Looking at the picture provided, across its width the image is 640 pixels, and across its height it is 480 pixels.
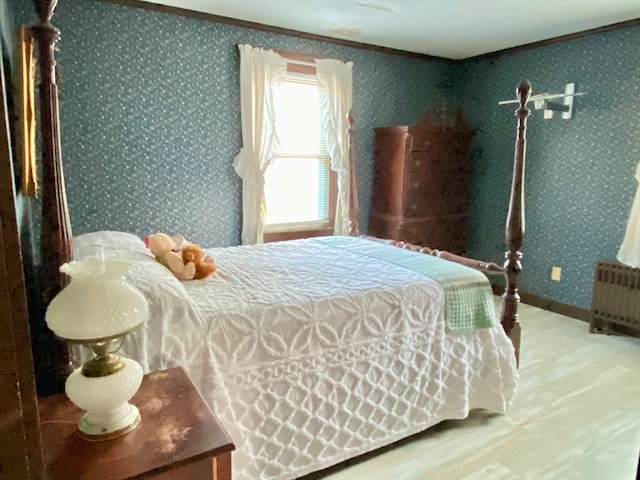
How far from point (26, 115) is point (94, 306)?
87cm

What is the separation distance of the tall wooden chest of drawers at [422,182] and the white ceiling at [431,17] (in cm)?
78

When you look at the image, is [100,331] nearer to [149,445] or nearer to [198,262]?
[149,445]

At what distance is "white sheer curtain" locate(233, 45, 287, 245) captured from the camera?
3.48 metres

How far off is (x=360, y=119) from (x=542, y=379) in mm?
2648

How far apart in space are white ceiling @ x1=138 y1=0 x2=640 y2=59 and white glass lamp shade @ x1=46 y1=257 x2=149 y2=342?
258 centimetres

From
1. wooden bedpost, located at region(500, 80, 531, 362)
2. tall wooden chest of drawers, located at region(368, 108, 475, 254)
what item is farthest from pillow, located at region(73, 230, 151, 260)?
tall wooden chest of drawers, located at region(368, 108, 475, 254)

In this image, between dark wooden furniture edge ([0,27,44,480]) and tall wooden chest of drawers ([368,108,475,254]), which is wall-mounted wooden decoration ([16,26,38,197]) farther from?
tall wooden chest of drawers ([368,108,475,254])

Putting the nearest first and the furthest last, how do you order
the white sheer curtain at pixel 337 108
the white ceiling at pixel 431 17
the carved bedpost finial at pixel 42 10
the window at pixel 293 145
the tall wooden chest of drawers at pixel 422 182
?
1. the carved bedpost finial at pixel 42 10
2. the white ceiling at pixel 431 17
3. the window at pixel 293 145
4. the white sheer curtain at pixel 337 108
5. the tall wooden chest of drawers at pixel 422 182

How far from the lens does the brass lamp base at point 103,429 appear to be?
3.41 feet

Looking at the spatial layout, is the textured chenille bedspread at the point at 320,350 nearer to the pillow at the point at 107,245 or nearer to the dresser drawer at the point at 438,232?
the pillow at the point at 107,245

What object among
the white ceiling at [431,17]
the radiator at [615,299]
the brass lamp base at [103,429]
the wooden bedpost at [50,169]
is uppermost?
the white ceiling at [431,17]

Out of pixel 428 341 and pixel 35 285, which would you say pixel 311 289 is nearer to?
pixel 428 341

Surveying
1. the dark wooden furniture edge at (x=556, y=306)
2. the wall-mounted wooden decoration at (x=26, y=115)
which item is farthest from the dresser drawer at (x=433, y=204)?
the wall-mounted wooden decoration at (x=26, y=115)

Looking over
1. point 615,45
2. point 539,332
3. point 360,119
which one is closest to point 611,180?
point 615,45
